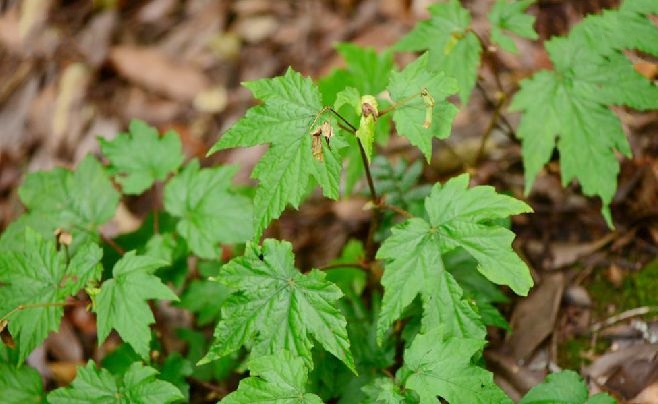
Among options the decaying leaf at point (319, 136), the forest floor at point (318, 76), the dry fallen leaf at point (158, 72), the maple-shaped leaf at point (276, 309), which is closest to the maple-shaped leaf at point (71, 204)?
the forest floor at point (318, 76)

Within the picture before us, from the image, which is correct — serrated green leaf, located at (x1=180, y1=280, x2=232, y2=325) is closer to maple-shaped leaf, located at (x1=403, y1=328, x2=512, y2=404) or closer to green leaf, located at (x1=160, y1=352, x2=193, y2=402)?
green leaf, located at (x1=160, y1=352, x2=193, y2=402)

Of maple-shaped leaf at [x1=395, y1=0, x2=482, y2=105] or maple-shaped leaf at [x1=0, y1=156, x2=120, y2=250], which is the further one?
maple-shaped leaf at [x1=0, y1=156, x2=120, y2=250]

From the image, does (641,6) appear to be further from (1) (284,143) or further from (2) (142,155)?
(2) (142,155)

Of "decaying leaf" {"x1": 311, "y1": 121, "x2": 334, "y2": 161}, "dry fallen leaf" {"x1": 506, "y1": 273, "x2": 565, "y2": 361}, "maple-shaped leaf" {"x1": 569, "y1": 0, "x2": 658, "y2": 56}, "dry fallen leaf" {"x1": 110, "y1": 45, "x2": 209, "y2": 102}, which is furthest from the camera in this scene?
"dry fallen leaf" {"x1": 110, "y1": 45, "x2": 209, "y2": 102}

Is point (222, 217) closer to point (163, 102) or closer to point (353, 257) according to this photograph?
point (353, 257)

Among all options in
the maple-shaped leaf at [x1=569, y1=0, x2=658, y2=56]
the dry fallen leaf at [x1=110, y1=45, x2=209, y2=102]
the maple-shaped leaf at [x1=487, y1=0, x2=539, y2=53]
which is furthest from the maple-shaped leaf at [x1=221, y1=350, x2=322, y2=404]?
the dry fallen leaf at [x1=110, y1=45, x2=209, y2=102]

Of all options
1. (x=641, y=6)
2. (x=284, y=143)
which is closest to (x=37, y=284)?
(x=284, y=143)

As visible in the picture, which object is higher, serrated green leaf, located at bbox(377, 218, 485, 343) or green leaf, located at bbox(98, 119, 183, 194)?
green leaf, located at bbox(98, 119, 183, 194)
